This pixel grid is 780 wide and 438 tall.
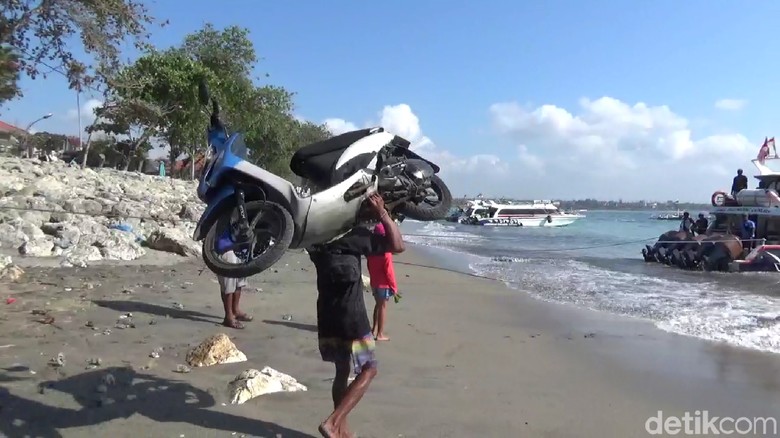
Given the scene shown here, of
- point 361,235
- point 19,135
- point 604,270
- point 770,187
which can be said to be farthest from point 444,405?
point 19,135

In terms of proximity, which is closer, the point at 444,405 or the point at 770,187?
the point at 444,405

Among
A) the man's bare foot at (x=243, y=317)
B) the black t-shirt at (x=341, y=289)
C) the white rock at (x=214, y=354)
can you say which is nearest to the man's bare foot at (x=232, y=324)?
the man's bare foot at (x=243, y=317)

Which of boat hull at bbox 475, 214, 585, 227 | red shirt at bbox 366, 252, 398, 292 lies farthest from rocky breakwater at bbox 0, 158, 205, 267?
boat hull at bbox 475, 214, 585, 227

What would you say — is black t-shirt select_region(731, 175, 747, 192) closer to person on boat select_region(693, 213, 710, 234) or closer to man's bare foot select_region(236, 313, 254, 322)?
person on boat select_region(693, 213, 710, 234)

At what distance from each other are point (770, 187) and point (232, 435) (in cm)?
2472

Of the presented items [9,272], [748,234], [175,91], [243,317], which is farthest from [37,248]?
[748,234]

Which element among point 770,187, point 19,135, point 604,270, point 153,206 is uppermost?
point 19,135

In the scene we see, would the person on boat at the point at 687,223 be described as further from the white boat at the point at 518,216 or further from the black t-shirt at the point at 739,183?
the white boat at the point at 518,216

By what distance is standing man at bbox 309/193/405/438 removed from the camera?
4273mm

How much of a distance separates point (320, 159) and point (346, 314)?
1.15 meters

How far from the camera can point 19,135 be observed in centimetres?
4675

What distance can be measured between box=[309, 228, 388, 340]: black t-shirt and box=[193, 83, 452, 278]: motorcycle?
151mm

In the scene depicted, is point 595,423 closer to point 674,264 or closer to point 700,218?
point 674,264

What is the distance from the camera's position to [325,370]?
582 centimetres
